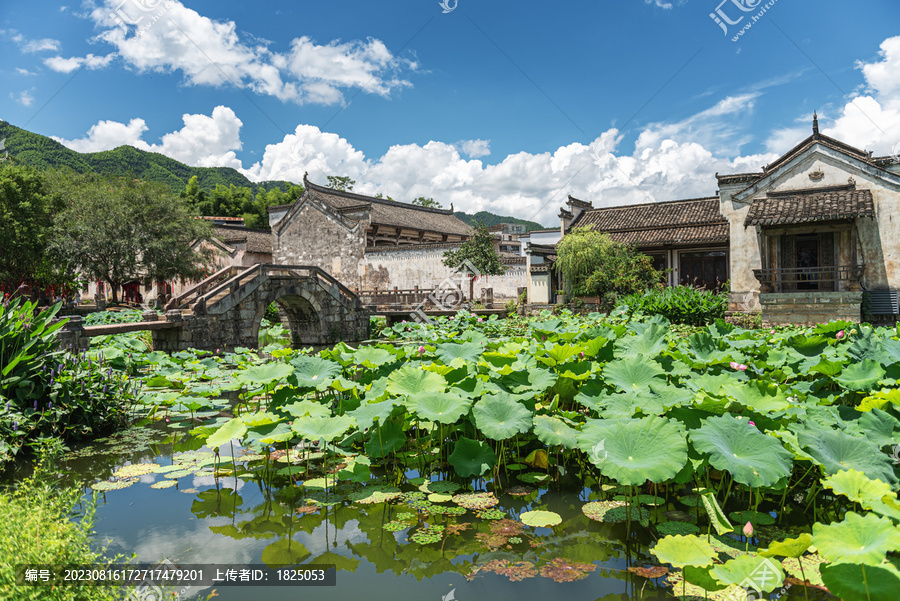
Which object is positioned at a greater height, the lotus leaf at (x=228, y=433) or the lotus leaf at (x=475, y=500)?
the lotus leaf at (x=228, y=433)

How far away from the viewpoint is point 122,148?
129ft

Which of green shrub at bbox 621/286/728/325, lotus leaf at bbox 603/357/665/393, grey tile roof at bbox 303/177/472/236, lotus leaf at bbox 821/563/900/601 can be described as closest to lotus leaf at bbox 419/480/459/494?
lotus leaf at bbox 603/357/665/393

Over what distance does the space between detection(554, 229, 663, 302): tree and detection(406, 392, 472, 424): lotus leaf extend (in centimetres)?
1281

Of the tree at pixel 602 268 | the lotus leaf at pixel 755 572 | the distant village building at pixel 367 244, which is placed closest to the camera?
the lotus leaf at pixel 755 572

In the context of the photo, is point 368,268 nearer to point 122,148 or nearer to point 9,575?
point 9,575

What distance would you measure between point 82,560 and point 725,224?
18487mm

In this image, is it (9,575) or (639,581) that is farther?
(639,581)

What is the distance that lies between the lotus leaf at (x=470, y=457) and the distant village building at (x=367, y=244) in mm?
17619

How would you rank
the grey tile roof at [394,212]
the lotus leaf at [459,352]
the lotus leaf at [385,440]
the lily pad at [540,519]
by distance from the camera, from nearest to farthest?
the lily pad at [540,519], the lotus leaf at [385,440], the lotus leaf at [459,352], the grey tile roof at [394,212]

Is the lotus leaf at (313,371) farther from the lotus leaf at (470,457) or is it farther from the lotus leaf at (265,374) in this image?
the lotus leaf at (470,457)

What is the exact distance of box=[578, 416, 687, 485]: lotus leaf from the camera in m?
2.31

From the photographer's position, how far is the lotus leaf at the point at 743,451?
227 cm

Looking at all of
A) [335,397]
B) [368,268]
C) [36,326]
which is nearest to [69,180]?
[368,268]

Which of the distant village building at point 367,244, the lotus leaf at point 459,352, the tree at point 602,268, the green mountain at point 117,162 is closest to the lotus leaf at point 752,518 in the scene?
the lotus leaf at point 459,352
